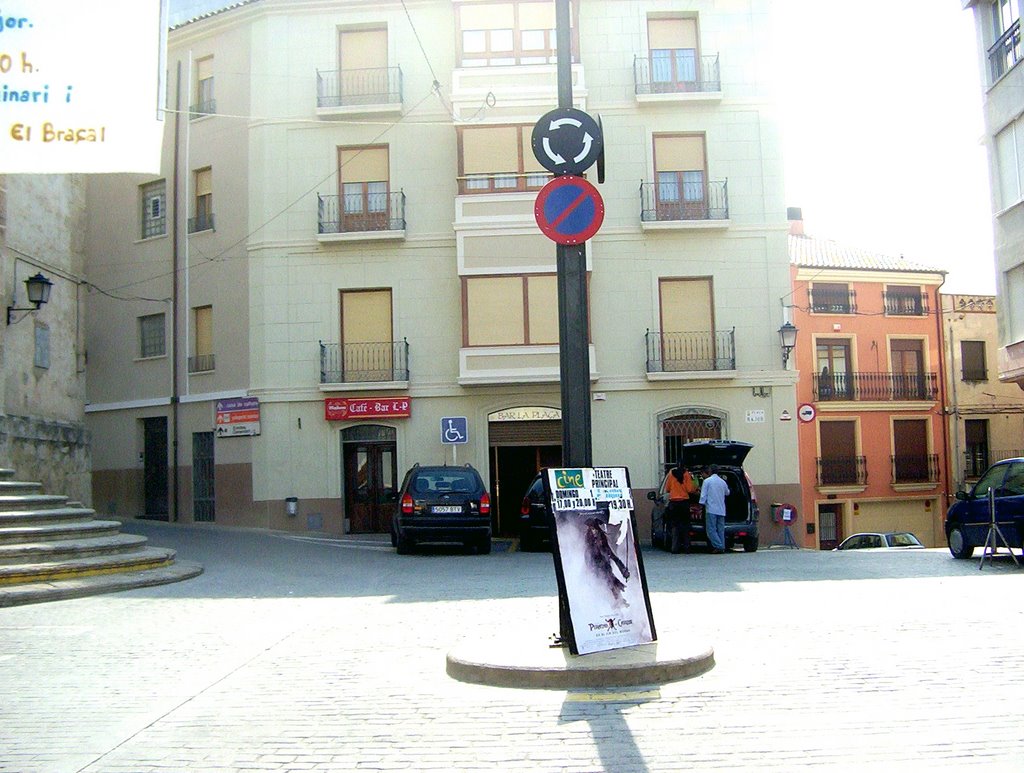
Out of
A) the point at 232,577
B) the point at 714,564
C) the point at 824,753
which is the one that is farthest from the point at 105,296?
the point at 824,753

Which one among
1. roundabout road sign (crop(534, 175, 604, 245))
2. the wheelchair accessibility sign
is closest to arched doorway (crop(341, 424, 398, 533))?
the wheelchair accessibility sign

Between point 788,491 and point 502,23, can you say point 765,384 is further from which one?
point 502,23

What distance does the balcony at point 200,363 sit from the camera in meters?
28.5

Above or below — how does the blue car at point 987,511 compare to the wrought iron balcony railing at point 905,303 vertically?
below

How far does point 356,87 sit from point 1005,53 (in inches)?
606

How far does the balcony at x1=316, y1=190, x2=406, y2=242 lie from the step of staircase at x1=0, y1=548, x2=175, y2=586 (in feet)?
43.6

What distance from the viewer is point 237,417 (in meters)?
27.6

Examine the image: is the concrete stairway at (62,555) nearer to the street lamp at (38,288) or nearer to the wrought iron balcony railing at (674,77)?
the street lamp at (38,288)

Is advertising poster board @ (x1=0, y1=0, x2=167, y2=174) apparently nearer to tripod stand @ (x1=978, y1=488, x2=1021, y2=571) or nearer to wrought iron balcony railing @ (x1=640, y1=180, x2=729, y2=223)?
tripod stand @ (x1=978, y1=488, x2=1021, y2=571)

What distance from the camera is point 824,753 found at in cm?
573

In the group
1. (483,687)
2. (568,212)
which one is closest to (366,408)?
(568,212)

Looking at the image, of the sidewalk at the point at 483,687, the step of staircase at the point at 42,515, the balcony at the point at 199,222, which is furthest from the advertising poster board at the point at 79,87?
the balcony at the point at 199,222

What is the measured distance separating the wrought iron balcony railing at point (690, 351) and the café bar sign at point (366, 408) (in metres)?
6.09

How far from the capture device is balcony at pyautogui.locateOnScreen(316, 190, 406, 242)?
27625 mm
